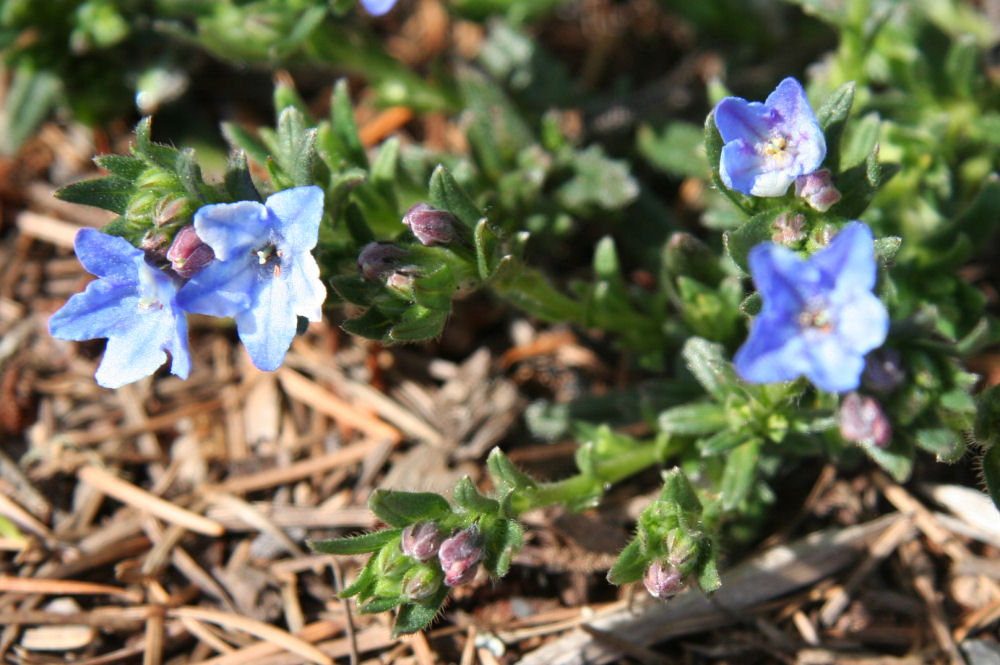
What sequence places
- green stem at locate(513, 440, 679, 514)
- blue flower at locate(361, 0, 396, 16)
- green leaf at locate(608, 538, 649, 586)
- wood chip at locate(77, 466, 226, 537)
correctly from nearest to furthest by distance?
green leaf at locate(608, 538, 649, 586)
green stem at locate(513, 440, 679, 514)
blue flower at locate(361, 0, 396, 16)
wood chip at locate(77, 466, 226, 537)

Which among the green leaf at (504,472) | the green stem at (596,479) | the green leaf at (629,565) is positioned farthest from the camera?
the green stem at (596,479)

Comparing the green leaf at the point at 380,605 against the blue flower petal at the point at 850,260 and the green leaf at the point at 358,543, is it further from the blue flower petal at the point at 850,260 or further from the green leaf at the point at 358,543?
the blue flower petal at the point at 850,260

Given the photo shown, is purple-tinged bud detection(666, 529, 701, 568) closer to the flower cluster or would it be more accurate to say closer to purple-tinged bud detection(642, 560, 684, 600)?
purple-tinged bud detection(642, 560, 684, 600)

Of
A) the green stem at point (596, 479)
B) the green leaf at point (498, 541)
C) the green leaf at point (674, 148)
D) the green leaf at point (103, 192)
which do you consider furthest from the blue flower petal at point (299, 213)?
the green leaf at point (674, 148)

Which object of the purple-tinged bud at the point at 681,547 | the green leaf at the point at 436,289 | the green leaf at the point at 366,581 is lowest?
the green leaf at the point at 366,581

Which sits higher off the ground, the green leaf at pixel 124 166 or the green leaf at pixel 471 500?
the green leaf at pixel 124 166

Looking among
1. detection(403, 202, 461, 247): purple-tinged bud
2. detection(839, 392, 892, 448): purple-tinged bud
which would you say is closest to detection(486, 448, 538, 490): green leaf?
detection(403, 202, 461, 247): purple-tinged bud

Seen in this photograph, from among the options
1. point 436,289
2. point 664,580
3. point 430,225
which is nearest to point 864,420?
point 664,580

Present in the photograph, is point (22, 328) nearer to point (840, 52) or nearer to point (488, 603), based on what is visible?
point (488, 603)
